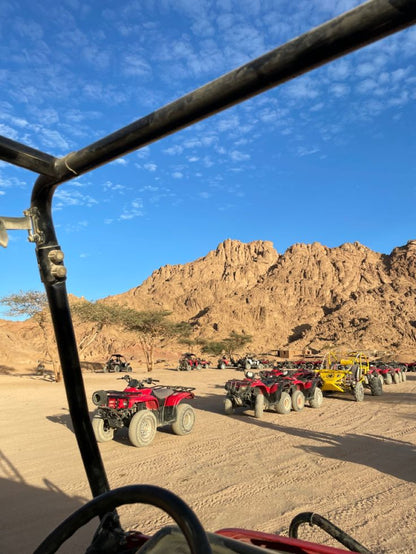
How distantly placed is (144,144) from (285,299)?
98.2 m

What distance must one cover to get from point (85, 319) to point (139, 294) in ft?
277

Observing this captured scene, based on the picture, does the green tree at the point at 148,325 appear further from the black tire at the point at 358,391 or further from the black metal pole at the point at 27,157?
→ the black metal pole at the point at 27,157

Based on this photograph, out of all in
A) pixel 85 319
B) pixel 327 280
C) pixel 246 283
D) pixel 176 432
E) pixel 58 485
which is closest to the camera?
pixel 58 485

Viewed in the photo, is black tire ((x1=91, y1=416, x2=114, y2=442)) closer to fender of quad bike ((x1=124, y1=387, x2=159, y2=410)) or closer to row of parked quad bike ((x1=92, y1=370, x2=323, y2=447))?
row of parked quad bike ((x1=92, y1=370, x2=323, y2=447))

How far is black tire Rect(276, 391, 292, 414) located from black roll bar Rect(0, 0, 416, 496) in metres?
10.2

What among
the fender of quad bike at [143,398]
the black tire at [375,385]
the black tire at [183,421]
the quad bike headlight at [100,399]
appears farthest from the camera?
the black tire at [375,385]

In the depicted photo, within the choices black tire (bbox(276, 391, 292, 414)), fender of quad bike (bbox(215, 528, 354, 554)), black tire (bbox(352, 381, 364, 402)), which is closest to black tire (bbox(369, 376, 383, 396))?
black tire (bbox(352, 381, 364, 402))

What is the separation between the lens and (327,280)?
10175 cm

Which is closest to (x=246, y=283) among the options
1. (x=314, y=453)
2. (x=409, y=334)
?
(x=409, y=334)

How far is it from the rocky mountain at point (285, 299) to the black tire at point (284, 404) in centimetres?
5198

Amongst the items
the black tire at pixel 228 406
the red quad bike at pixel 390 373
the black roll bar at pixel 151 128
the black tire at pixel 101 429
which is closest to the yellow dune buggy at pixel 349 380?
the red quad bike at pixel 390 373

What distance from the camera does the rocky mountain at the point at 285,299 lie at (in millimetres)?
71750

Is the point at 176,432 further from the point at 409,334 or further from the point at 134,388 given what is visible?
the point at 409,334

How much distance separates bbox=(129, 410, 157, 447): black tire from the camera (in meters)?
7.59
